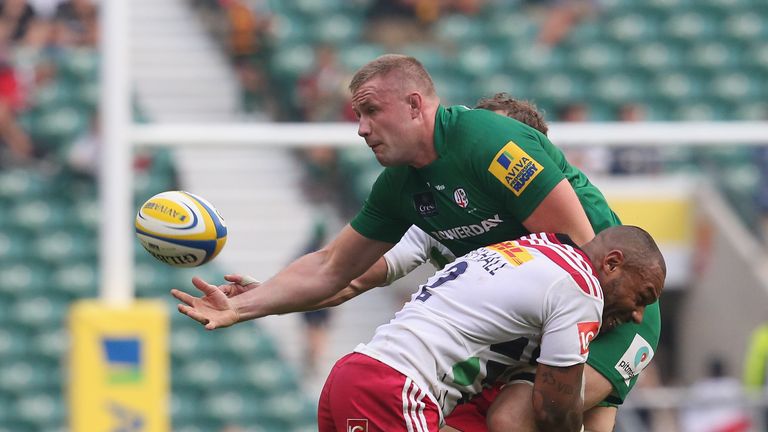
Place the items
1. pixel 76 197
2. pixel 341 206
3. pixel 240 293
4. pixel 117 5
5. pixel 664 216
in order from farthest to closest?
pixel 76 197 → pixel 664 216 → pixel 341 206 → pixel 117 5 → pixel 240 293

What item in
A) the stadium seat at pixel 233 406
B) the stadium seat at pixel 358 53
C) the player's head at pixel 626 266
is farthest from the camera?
the stadium seat at pixel 358 53

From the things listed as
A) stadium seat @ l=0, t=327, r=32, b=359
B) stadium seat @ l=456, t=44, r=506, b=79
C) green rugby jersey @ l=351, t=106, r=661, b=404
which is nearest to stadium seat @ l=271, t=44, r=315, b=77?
stadium seat @ l=456, t=44, r=506, b=79

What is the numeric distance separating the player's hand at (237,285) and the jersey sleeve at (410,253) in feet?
1.95

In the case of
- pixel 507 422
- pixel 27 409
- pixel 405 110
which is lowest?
pixel 27 409

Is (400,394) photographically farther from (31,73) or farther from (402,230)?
(31,73)

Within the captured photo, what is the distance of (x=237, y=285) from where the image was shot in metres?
4.35

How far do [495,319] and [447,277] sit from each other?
→ 0.75 ft

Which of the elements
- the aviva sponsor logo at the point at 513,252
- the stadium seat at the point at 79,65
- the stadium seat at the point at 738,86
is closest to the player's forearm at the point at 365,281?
the aviva sponsor logo at the point at 513,252

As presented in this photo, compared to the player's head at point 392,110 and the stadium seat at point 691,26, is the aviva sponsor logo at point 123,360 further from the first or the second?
the stadium seat at point 691,26

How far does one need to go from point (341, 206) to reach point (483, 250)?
12.4 feet

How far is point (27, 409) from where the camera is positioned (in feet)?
29.4

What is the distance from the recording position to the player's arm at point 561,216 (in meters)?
3.88

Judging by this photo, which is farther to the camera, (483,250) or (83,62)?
(83,62)

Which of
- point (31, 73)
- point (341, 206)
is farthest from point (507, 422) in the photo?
point (31, 73)
